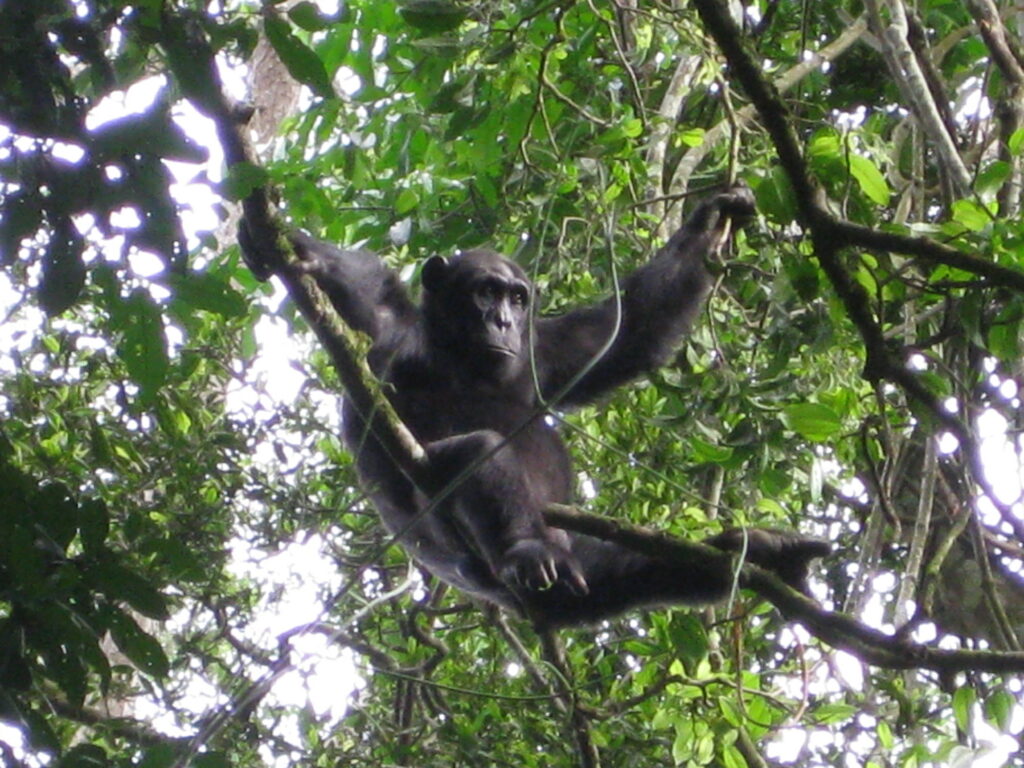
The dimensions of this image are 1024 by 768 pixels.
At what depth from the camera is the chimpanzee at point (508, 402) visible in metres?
4.43

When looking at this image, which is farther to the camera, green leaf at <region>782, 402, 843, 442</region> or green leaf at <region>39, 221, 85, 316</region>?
green leaf at <region>782, 402, 843, 442</region>

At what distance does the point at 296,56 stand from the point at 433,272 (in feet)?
9.97

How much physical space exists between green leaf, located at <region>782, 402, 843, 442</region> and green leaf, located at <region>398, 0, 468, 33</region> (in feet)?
4.60

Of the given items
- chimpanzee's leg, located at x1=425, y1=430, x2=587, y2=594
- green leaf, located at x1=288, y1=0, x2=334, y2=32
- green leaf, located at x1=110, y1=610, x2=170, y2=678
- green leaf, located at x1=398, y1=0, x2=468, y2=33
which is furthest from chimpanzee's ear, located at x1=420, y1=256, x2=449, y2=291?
green leaf, located at x1=110, y1=610, x2=170, y2=678

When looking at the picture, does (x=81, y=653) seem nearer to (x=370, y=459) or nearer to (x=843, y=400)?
(x=843, y=400)

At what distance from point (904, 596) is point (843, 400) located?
2.54 feet

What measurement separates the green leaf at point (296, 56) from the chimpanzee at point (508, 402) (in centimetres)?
165

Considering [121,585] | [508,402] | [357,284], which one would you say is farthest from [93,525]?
[508,402]

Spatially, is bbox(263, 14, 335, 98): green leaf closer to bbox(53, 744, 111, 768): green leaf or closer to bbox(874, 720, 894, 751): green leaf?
bbox(53, 744, 111, 768): green leaf

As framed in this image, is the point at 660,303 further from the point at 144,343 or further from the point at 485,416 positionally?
the point at 144,343

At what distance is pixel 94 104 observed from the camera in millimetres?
2490

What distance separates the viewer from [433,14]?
11.1 ft

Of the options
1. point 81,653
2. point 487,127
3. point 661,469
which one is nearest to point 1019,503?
point 661,469

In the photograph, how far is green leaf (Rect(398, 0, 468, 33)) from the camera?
3.35 metres
